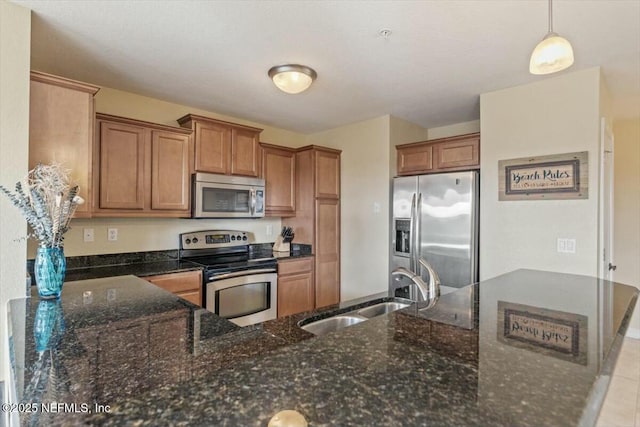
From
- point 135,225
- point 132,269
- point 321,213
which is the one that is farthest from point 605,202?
point 135,225

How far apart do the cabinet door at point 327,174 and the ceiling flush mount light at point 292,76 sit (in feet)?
4.65

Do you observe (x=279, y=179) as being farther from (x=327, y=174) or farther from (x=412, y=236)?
(x=412, y=236)

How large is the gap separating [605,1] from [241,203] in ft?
9.96

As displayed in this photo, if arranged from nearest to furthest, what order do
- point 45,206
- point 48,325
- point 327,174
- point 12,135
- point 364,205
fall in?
point 48,325
point 45,206
point 12,135
point 364,205
point 327,174

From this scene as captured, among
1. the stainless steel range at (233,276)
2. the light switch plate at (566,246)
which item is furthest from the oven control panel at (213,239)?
the light switch plate at (566,246)

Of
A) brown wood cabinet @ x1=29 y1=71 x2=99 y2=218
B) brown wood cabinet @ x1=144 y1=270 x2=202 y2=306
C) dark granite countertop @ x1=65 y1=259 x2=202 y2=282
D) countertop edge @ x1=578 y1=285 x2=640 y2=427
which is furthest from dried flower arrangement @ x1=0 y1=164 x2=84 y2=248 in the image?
countertop edge @ x1=578 y1=285 x2=640 y2=427

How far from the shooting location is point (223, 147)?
330 centimetres

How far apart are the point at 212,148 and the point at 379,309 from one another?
7.61ft

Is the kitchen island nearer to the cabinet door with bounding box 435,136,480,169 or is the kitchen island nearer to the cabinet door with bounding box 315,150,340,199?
the cabinet door with bounding box 435,136,480,169

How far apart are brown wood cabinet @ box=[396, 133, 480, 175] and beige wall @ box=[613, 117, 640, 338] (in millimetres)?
2134

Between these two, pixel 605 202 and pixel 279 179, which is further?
pixel 279 179

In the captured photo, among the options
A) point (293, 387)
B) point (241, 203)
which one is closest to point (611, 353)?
point (293, 387)

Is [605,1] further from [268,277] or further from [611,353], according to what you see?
[268,277]

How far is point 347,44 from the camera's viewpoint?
213cm
